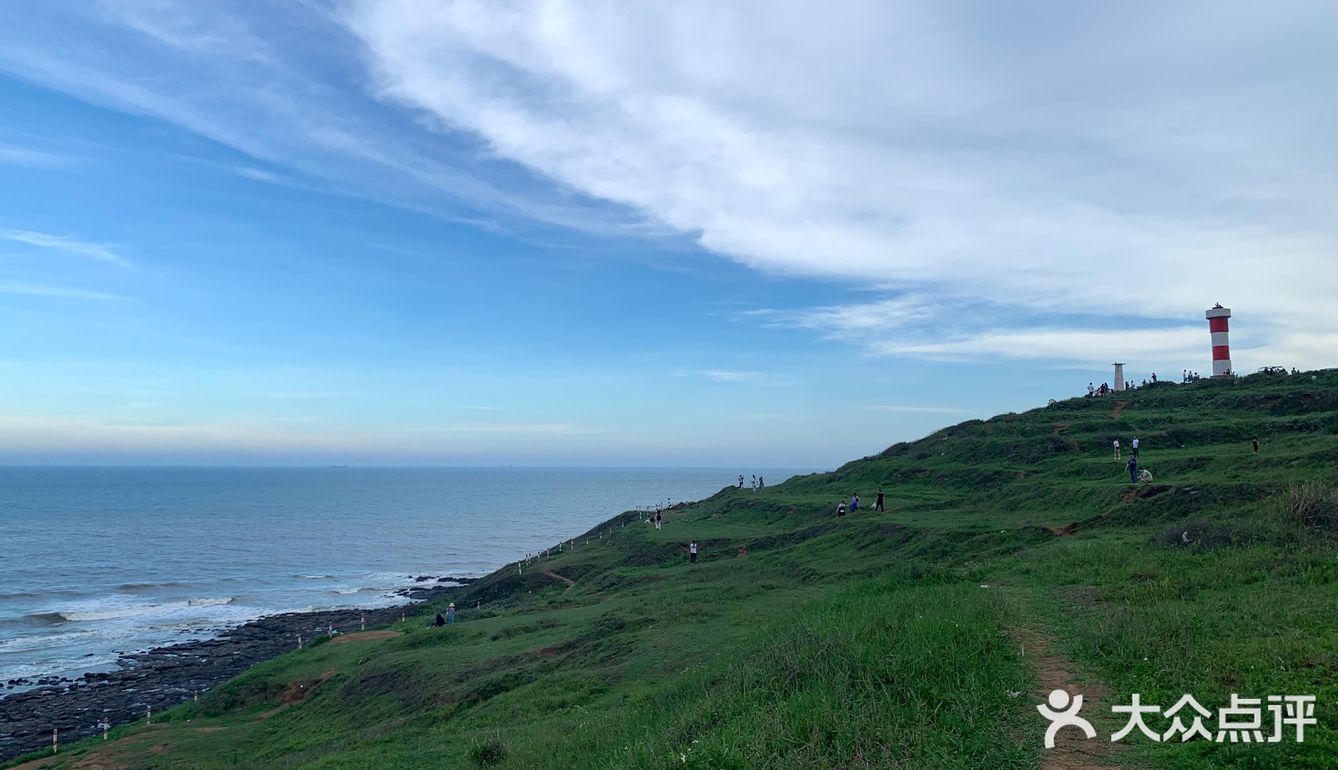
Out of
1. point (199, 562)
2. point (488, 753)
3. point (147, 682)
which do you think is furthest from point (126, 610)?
point (488, 753)

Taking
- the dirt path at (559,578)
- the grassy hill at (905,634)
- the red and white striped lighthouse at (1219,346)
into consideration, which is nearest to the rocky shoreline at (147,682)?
the grassy hill at (905,634)

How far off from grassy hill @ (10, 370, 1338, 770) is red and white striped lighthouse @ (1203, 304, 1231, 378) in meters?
7.40

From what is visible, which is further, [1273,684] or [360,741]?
[360,741]

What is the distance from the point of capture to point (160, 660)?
44875 millimetres

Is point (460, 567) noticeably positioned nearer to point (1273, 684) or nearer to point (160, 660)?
point (160, 660)

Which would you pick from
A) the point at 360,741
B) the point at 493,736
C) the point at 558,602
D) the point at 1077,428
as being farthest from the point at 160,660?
the point at 1077,428

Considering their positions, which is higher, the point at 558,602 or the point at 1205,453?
the point at 1205,453

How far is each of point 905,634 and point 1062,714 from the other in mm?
2916

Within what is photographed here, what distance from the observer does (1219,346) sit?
58344 mm

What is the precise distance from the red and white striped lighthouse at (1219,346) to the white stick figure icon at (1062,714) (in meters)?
56.7

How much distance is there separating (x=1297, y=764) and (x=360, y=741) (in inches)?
837

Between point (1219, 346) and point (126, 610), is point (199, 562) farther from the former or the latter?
point (1219, 346)

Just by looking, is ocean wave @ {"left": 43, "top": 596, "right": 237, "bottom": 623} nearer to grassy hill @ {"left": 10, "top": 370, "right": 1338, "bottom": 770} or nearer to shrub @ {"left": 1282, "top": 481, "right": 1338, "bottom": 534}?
grassy hill @ {"left": 10, "top": 370, "right": 1338, "bottom": 770}

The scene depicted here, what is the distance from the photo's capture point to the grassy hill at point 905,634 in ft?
33.4
